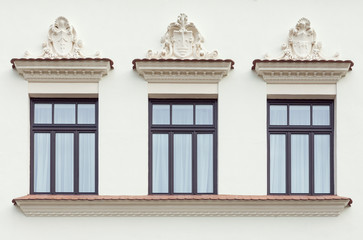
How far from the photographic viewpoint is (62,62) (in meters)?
12.7

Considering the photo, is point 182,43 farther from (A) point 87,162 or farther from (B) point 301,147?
(B) point 301,147

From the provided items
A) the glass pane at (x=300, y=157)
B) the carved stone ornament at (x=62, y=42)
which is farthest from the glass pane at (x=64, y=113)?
the glass pane at (x=300, y=157)

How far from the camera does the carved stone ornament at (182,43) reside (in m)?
12.9

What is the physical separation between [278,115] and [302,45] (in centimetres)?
175

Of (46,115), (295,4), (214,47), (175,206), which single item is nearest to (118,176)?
(175,206)

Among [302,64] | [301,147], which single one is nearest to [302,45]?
[302,64]

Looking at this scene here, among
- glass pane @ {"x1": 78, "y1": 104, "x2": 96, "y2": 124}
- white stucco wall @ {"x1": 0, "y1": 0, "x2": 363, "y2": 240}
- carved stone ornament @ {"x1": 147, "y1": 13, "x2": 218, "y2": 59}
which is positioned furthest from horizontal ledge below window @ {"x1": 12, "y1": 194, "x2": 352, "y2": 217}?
carved stone ornament @ {"x1": 147, "y1": 13, "x2": 218, "y2": 59}

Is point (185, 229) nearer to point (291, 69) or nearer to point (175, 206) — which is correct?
point (175, 206)

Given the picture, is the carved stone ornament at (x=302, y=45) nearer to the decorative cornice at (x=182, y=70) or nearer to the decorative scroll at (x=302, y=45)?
the decorative scroll at (x=302, y=45)

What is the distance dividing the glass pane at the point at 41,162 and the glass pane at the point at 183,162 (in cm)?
306

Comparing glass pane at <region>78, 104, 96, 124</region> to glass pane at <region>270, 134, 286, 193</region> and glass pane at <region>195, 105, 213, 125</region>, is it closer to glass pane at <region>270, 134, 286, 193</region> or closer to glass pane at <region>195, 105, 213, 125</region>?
glass pane at <region>195, 105, 213, 125</region>

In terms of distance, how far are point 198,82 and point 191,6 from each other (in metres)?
1.85

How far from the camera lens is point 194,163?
13.1m

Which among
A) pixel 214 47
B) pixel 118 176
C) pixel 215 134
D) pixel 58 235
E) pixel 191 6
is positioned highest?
pixel 191 6
